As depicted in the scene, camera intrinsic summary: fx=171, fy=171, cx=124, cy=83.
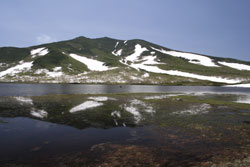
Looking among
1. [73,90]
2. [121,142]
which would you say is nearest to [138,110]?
[121,142]

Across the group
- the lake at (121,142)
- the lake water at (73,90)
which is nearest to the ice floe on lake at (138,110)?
the lake at (121,142)

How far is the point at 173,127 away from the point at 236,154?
9.99 meters

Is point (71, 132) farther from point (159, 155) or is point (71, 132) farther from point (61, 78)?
point (61, 78)

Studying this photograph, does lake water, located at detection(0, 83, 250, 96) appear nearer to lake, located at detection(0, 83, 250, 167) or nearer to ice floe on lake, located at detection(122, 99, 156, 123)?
ice floe on lake, located at detection(122, 99, 156, 123)

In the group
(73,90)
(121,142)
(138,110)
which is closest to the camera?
(121,142)

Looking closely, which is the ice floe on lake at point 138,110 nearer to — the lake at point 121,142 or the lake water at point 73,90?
the lake at point 121,142

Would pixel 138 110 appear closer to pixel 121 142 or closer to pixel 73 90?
pixel 121 142

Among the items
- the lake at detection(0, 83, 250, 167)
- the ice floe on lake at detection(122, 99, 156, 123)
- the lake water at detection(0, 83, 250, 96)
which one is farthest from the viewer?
the lake water at detection(0, 83, 250, 96)

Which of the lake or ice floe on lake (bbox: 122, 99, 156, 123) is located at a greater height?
ice floe on lake (bbox: 122, 99, 156, 123)

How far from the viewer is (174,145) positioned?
17.9 metres

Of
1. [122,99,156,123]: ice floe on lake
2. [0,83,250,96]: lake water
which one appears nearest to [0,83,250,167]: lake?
[122,99,156,123]: ice floe on lake

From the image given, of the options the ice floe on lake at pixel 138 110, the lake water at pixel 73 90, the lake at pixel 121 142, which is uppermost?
the lake water at pixel 73 90

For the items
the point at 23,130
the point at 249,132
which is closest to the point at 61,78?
the point at 23,130

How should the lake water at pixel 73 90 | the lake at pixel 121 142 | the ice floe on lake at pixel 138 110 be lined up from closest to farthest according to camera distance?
the lake at pixel 121 142 < the ice floe on lake at pixel 138 110 < the lake water at pixel 73 90
